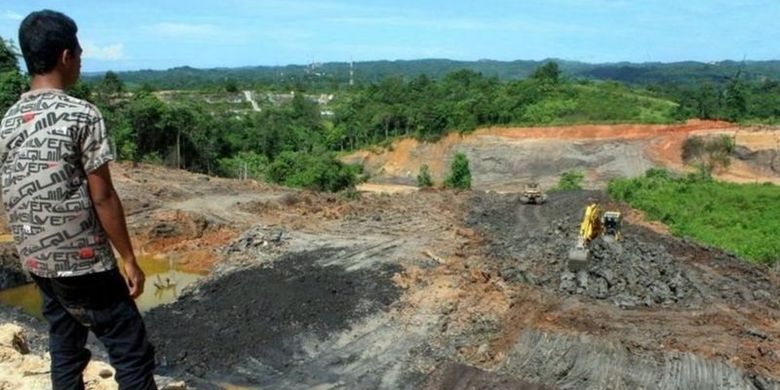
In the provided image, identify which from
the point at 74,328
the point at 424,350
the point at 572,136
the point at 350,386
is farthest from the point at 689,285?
the point at 572,136

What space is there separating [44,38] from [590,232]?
14.1 meters

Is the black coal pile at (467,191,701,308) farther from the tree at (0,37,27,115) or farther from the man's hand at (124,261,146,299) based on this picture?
the tree at (0,37,27,115)

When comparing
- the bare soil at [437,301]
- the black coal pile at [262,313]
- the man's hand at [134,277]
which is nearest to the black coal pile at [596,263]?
the bare soil at [437,301]

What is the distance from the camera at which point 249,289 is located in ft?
45.2

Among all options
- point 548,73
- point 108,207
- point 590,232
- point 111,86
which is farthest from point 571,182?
point 108,207

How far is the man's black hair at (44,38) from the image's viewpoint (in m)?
2.81

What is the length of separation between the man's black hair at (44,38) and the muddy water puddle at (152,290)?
11.5 m

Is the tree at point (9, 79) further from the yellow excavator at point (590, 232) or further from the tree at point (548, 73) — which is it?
the tree at point (548, 73)

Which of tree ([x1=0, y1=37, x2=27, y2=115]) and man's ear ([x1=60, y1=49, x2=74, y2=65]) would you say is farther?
tree ([x1=0, y1=37, x2=27, y2=115])

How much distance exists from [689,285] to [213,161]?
27908 millimetres

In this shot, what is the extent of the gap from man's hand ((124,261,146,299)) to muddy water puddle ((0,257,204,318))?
11.2m

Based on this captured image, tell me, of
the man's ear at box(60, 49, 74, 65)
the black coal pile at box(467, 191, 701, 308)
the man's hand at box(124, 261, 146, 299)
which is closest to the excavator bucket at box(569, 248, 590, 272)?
the black coal pile at box(467, 191, 701, 308)

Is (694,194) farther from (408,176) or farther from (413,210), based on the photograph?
(408,176)

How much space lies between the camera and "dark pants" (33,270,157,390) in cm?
300
